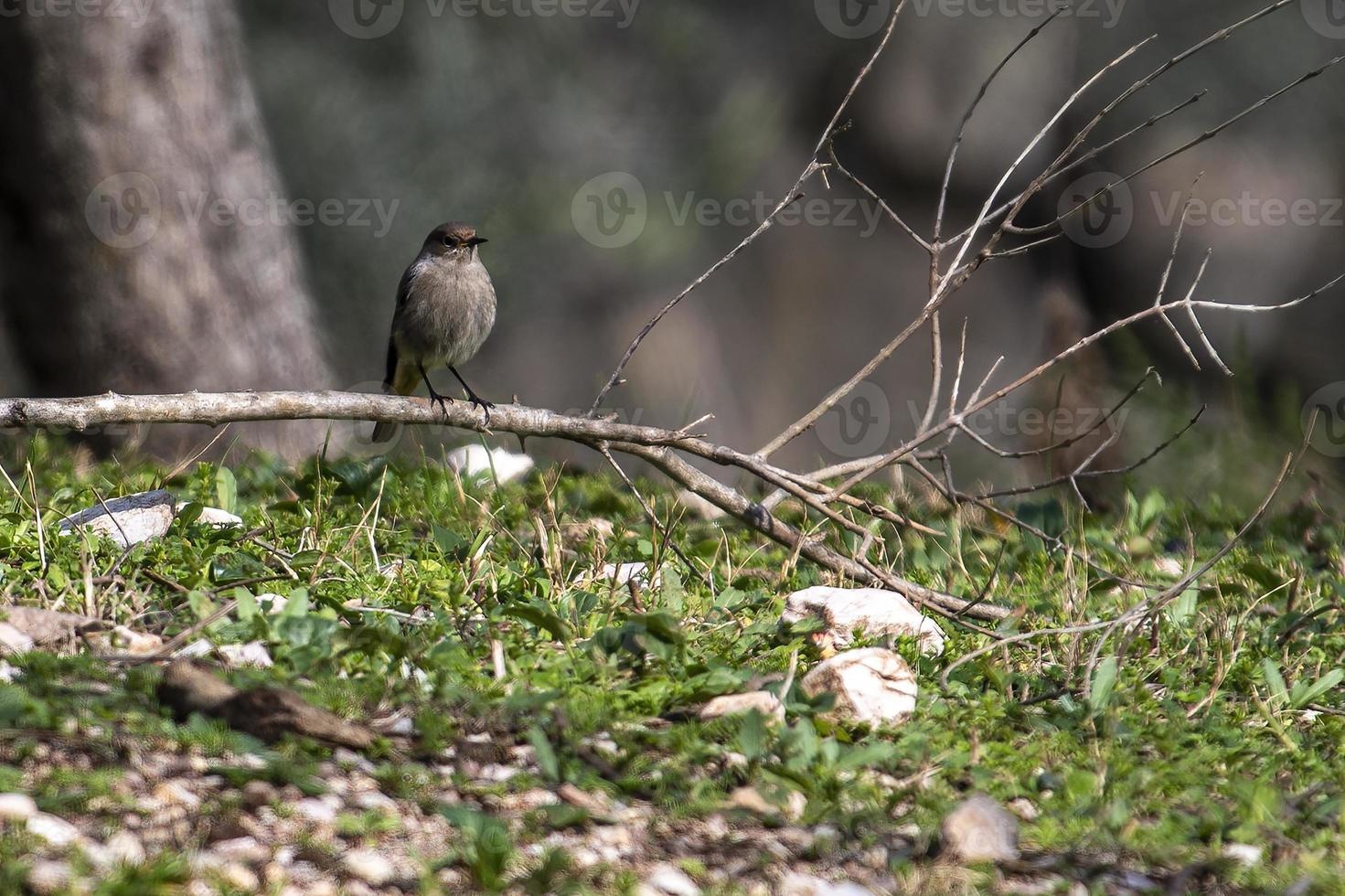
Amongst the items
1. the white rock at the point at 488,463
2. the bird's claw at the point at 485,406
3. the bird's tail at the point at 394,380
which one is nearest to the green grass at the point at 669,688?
the bird's claw at the point at 485,406

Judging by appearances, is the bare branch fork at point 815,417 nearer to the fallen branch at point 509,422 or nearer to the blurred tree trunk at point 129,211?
the fallen branch at point 509,422

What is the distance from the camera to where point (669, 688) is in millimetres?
2857

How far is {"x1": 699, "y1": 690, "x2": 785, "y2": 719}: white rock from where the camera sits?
2.77m

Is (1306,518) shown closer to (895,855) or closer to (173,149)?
(895,855)

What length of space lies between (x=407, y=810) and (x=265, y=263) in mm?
5955

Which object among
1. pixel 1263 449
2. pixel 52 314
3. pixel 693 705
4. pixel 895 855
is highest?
pixel 52 314

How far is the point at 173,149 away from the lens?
7285 mm

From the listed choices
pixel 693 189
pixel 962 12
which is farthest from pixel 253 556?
pixel 962 12

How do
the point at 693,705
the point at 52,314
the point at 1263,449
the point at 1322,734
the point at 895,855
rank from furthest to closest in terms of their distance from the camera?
the point at 52,314, the point at 1263,449, the point at 1322,734, the point at 693,705, the point at 895,855

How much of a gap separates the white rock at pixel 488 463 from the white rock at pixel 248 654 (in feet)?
7.35

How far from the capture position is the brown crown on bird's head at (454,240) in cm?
606

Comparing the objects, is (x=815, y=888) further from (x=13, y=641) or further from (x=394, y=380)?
(x=394, y=380)

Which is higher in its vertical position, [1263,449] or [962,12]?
[962,12]

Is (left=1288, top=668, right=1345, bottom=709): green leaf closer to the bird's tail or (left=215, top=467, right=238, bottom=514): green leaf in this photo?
(left=215, top=467, right=238, bottom=514): green leaf
